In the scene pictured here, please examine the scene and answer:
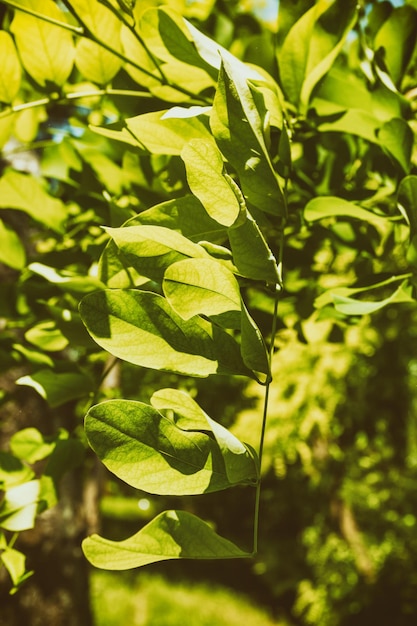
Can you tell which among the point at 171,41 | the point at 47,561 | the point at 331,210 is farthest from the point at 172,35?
the point at 47,561

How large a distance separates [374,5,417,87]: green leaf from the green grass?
4581 millimetres

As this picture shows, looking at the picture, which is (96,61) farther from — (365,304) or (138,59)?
(365,304)

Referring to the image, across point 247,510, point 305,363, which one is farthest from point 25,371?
point 247,510

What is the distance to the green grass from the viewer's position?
4848 mm

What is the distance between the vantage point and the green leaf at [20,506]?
584mm

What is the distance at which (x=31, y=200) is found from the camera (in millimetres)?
785

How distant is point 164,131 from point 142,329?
18 centimetres

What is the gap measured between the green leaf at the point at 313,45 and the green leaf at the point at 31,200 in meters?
0.38

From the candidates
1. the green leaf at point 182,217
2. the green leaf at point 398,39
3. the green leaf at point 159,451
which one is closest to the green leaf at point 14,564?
the green leaf at point 159,451

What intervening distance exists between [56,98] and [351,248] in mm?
427

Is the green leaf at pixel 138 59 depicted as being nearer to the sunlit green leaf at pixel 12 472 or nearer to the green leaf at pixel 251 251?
the green leaf at pixel 251 251

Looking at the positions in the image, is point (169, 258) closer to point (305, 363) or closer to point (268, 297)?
point (268, 297)

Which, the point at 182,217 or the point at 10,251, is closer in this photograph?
the point at 182,217

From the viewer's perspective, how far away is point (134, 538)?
1.25 ft
